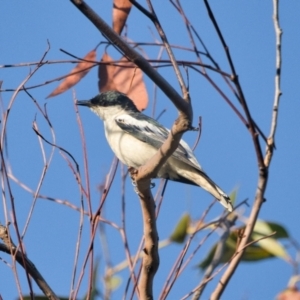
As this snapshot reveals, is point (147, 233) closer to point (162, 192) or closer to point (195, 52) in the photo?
point (162, 192)

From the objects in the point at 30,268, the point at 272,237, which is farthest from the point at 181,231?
the point at 30,268

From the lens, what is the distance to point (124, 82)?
395 cm

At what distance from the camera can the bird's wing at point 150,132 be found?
4.88 meters

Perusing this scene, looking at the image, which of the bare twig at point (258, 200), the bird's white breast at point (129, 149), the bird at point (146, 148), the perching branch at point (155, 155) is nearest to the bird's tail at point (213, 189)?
the bird at point (146, 148)

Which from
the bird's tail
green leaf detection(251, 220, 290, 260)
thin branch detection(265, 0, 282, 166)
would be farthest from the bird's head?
thin branch detection(265, 0, 282, 166)

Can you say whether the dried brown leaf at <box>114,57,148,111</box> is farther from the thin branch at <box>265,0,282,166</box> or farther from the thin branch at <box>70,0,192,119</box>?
the thin branch at <box>70,0,192,119</box>

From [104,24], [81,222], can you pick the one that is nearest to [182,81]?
[104,24]

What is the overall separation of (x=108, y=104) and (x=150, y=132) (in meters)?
0.80

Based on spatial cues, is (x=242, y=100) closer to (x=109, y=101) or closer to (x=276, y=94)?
(x=276, y=94)

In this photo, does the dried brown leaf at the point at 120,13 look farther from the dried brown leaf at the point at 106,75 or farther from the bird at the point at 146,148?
the bird at the point at 146,148

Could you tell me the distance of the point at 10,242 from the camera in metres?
2.95

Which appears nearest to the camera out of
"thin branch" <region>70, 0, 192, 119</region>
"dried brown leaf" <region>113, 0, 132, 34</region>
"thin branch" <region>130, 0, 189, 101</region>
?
"thin branch" <region>70, 0, 192, 119</region>

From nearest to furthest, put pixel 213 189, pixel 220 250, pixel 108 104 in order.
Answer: pixel 220 250 < pixel 213 189 < pixel 108 104

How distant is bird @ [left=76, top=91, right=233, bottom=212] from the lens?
15.9ft
